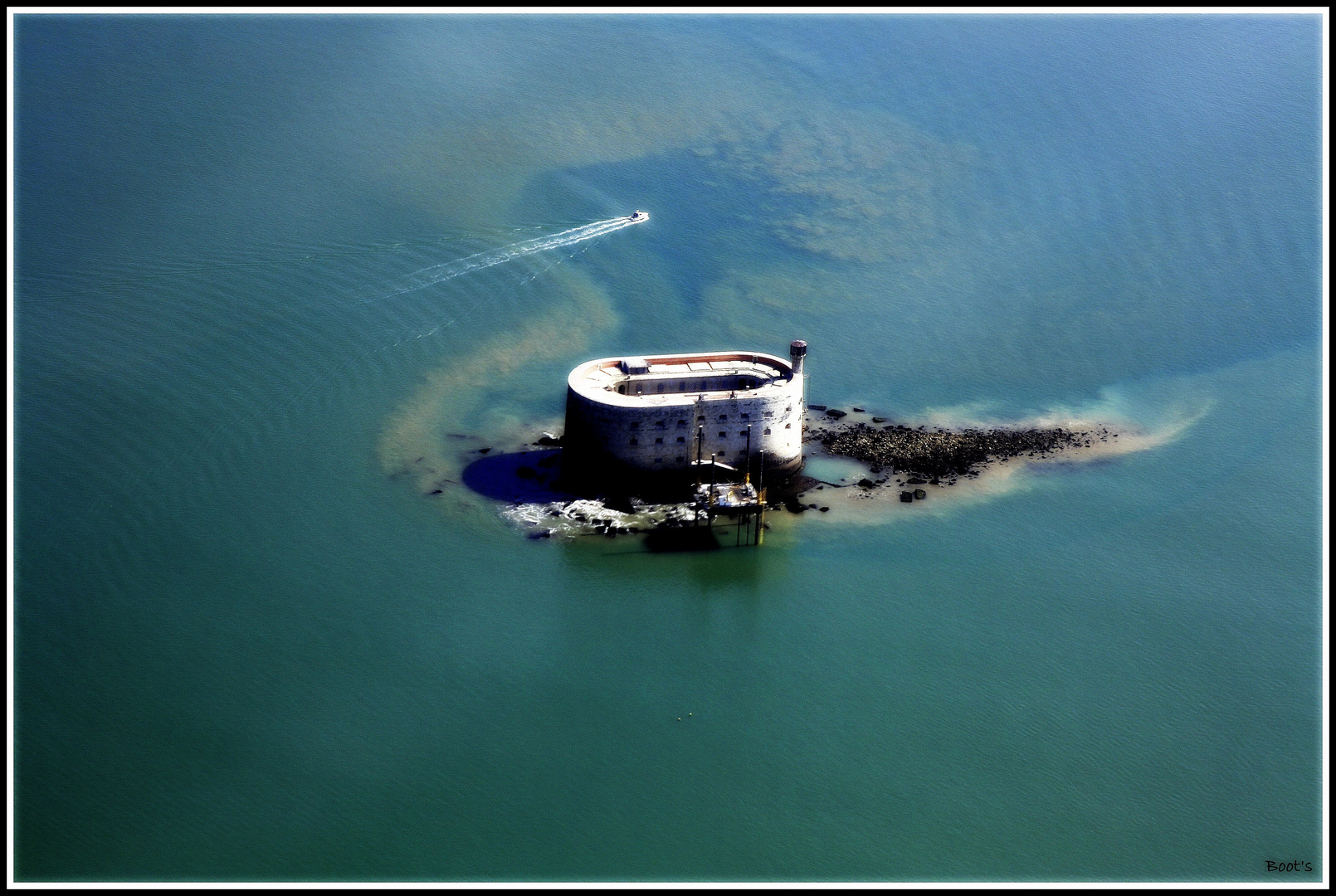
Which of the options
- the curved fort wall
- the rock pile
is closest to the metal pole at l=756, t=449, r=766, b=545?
the curved fort wall

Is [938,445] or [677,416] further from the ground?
[677,416]

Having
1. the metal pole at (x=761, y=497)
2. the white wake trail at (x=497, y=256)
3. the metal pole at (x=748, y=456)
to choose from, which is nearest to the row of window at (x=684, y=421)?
the metal pole at (x=748, y=456)

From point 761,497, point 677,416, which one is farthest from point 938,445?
point 677,416

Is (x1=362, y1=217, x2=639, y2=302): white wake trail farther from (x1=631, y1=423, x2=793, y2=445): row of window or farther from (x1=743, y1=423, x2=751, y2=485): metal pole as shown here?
(x1=743, y1=423, x2=751, y2=485): metal pole

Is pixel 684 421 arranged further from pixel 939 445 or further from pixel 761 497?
pixel 939 445

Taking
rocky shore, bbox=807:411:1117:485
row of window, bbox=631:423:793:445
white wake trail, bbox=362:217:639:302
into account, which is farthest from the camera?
white wake trail, bbox=362:217:639:302

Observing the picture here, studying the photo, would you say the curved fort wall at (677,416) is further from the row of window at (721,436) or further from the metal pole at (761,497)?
the metal pole at (761,497)
